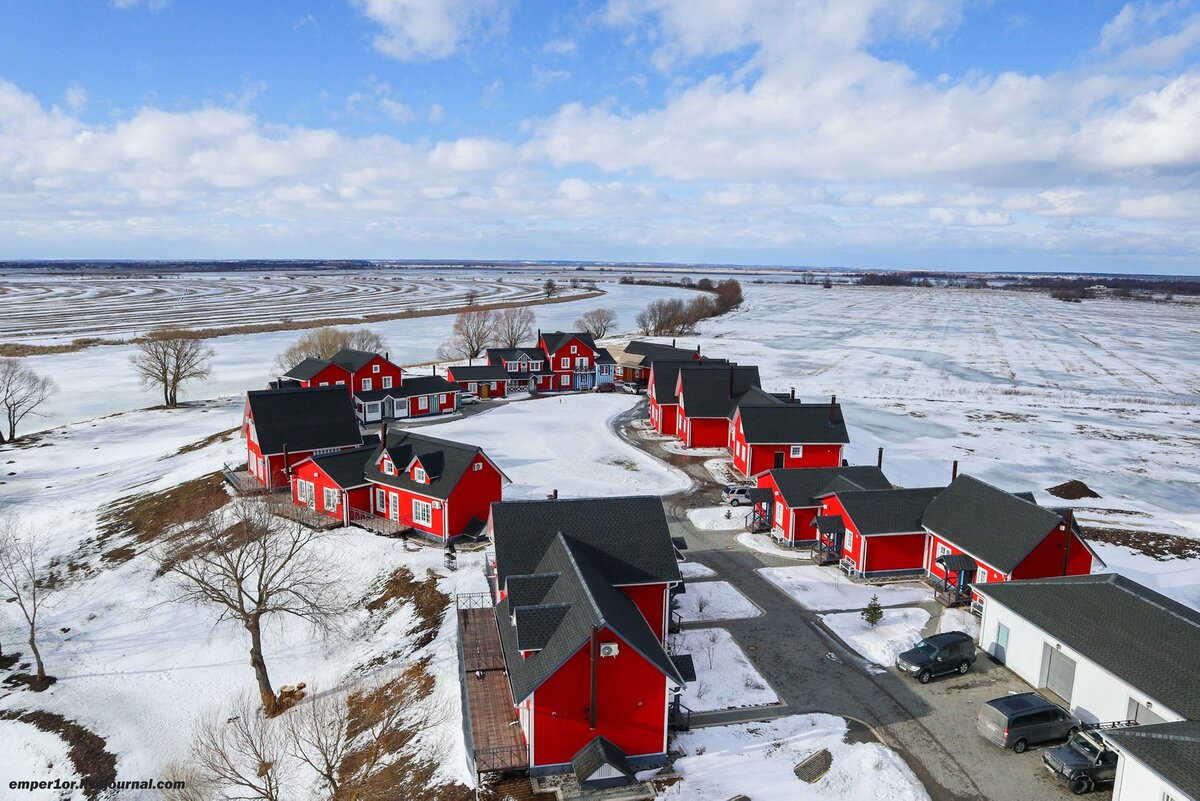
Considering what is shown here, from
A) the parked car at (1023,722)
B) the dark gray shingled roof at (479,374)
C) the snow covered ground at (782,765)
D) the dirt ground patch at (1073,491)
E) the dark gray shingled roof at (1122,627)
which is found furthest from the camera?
the dark gray shingled roof at (479,374)

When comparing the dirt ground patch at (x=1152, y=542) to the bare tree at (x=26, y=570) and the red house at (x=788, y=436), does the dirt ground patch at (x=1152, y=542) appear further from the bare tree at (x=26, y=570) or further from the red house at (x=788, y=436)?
the bare tree at (x=26, y=570)

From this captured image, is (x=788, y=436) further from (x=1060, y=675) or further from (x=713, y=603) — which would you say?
(x=1060, y=675)

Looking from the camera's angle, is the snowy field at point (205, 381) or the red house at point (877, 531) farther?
the snowy field at point (205, 381)

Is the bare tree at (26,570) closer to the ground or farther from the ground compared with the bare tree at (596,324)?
closer to the ground

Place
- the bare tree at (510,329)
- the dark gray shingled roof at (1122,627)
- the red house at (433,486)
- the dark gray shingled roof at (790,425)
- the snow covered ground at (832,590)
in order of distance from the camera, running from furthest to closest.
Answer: the bare tree at (510,329)
the dark gray shingled roof at (790,425)
the red house at (433,486)
the snow covered ground at (832,590)
the dark gray shingled roof at (1122,627)

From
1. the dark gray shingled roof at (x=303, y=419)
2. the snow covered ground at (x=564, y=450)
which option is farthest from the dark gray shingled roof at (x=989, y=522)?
the dark gray shingled roof at (x=303, y=419)
